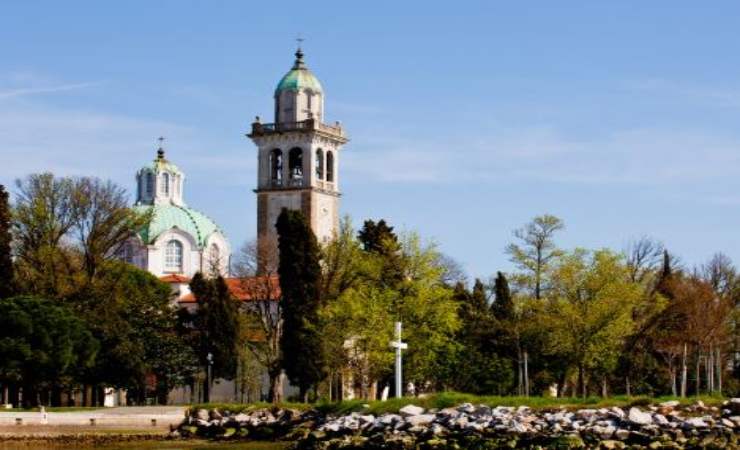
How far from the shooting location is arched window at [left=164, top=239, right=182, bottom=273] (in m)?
97.2

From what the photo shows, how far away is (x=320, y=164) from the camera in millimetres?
91750

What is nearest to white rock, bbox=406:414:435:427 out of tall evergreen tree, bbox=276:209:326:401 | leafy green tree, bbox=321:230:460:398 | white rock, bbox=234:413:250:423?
white rock, bbox=234:413:250:423

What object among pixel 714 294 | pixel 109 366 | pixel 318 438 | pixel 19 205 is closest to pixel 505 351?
pixel 714 294

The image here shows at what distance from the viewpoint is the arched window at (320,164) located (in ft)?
299

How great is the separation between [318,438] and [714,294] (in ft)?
103

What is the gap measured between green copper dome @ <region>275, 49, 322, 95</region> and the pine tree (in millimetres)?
30523

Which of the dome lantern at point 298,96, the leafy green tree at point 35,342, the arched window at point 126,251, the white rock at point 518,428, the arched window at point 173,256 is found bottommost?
the white rock at point 518,428

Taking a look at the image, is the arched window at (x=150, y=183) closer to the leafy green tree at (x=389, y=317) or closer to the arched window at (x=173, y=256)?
the arched window at (x=173, y=256)

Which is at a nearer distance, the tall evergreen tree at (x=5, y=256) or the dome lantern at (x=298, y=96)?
the tall evergreen tree at (x=5, y=256)

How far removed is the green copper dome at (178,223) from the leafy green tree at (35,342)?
1669 inches

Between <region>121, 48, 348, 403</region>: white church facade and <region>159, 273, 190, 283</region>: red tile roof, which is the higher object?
<region>121, 48, 348, 403</region>: white church facade

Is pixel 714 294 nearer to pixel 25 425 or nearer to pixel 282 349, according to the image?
pixel 282 349

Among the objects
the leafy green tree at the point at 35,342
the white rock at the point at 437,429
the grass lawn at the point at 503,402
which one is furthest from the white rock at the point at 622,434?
the leafy green tree at the point at 35,342

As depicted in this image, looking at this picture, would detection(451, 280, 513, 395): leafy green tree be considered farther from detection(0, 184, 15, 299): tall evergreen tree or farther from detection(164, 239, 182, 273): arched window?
detection(164, 239, 182, 273): arched window
